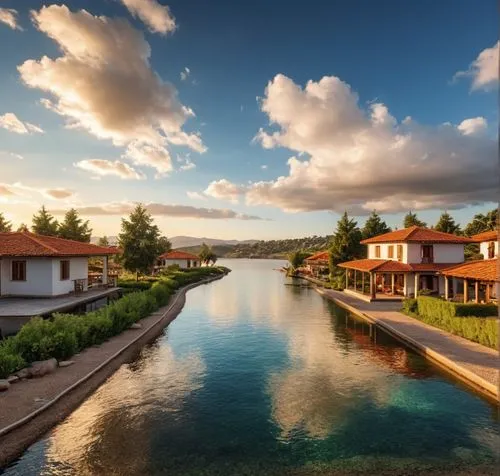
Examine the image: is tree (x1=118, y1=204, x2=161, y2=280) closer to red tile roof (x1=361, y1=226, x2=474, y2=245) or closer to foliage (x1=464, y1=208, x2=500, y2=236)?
red tile roof (x1=361, y1=226, x2=474, y2=245)

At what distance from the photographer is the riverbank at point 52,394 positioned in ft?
38.1

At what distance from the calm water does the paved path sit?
2.54 ft

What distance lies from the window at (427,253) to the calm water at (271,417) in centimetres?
1991

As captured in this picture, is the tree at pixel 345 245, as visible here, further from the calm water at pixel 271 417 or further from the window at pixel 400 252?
the calm water at pixel 271 417

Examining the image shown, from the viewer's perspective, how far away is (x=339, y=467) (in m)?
10.5

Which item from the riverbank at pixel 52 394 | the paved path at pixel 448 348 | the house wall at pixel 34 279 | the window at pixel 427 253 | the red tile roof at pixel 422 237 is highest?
the red tile roof at pixel 422 237

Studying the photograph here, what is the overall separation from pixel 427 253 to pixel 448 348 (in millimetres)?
21402

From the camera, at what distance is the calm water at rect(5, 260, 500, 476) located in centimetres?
1078

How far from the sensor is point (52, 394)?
1432 cm

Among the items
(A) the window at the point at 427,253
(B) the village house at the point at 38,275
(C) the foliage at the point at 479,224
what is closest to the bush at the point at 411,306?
(A) the window at the point at 427,253

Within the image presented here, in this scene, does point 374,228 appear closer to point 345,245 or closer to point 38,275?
point 345,245

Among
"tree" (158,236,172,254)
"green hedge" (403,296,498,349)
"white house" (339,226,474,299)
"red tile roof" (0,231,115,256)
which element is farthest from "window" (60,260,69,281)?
"green hedge" (403,296,498,349)

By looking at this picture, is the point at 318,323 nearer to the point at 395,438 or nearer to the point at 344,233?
the point at 395,438

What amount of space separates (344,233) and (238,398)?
43672 millimetres
